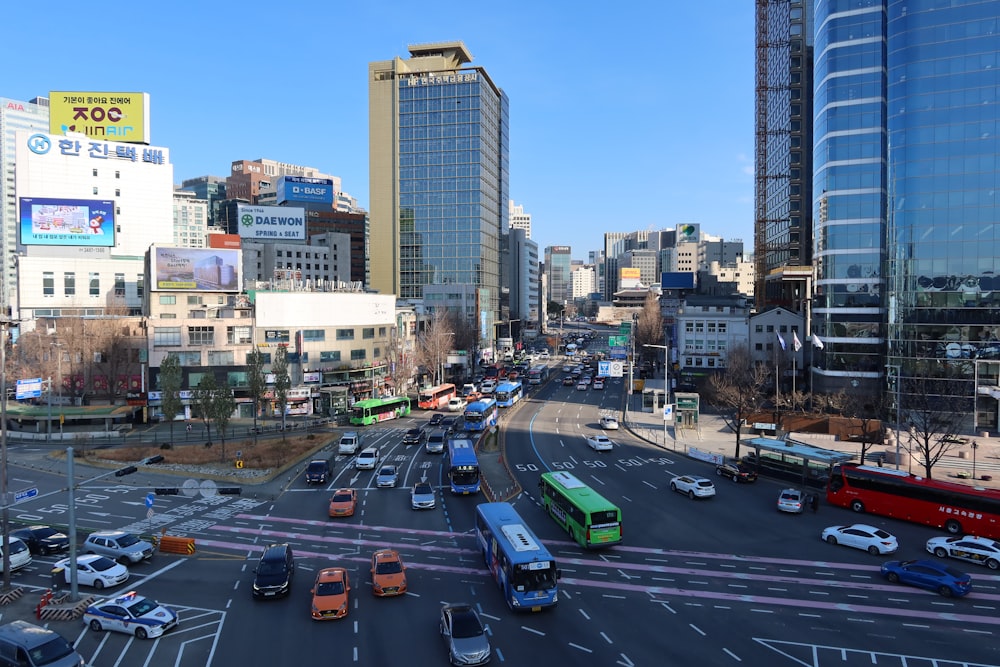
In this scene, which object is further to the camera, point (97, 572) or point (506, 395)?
point (506, 395)

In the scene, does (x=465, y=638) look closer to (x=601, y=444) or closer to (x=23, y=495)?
(x=23, y=495)

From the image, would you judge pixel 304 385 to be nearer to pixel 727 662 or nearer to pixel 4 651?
pixel 4 651

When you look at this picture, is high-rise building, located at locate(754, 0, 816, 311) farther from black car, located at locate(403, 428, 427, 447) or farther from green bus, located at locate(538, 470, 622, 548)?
green bus, located at locate(538, 470, 622, 548)

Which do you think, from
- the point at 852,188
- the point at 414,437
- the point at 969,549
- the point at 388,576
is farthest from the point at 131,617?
the point at 852,188

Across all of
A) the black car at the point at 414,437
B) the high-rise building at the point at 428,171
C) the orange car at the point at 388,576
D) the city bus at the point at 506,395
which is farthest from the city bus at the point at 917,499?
the high-rise building at the point at 428,171

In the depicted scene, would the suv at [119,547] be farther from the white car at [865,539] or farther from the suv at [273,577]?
the white car at [865,539]
